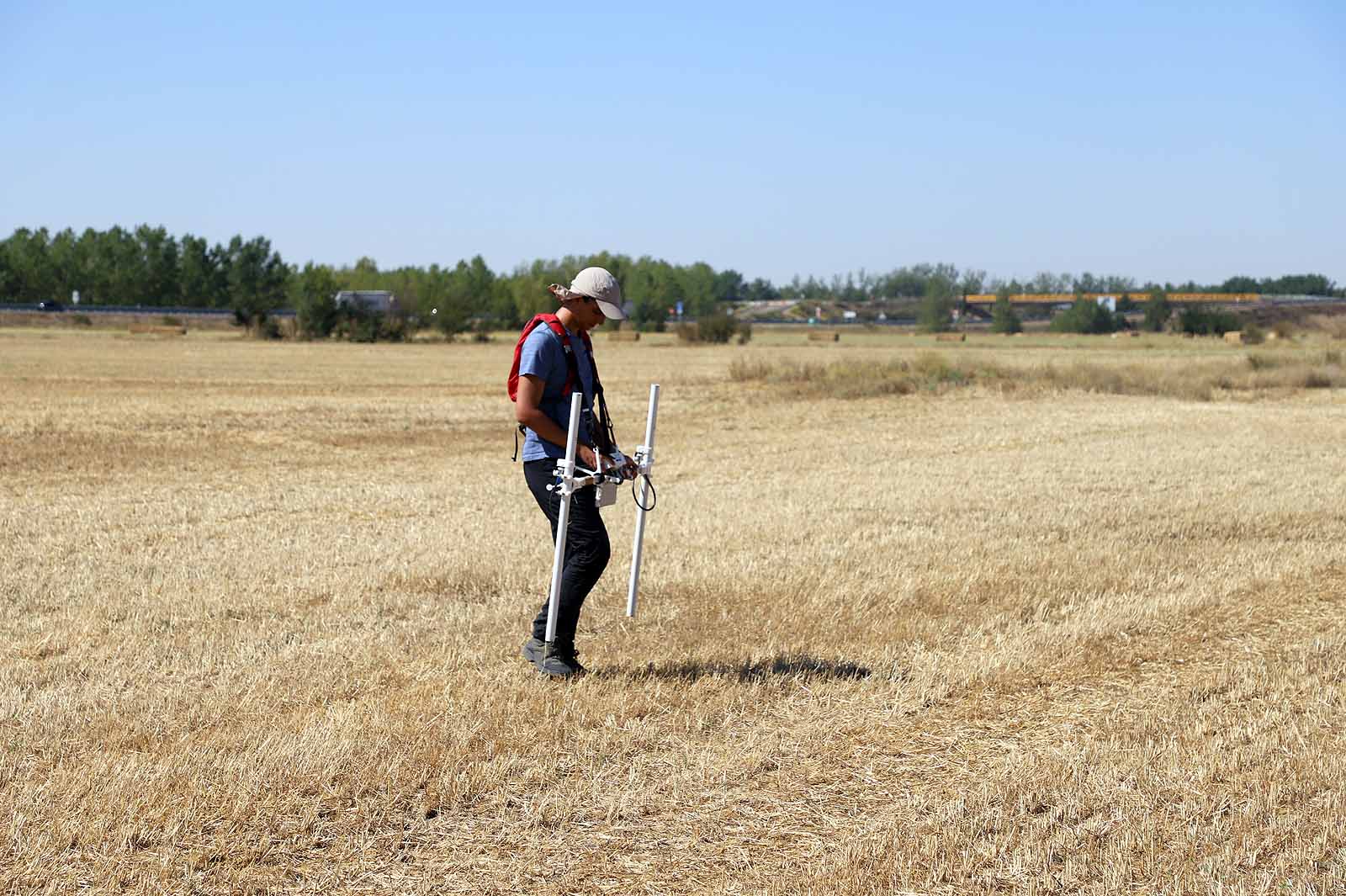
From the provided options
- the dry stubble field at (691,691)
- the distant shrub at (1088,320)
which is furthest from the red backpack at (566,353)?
the distant shrub at (1088,320)

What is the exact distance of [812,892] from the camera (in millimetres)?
4430

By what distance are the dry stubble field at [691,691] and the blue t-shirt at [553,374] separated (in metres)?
1.24

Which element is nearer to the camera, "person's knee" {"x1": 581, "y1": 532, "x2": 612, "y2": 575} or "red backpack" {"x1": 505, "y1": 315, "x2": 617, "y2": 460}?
"red backpack" {"x1": 505, "y1": 315, "x2": 617, "y2": 460}

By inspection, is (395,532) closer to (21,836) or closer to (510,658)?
(510,658)

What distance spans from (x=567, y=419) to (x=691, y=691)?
1.54m

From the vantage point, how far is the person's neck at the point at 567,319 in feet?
21.3

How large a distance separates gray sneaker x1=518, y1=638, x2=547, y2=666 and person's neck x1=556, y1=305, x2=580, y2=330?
1.67 m

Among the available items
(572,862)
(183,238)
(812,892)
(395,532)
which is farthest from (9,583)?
(183,238)

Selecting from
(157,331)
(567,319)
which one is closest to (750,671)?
(567,319)

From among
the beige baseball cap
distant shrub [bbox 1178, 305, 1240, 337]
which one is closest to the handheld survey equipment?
the beige baseball cap

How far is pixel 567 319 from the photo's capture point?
6.51m

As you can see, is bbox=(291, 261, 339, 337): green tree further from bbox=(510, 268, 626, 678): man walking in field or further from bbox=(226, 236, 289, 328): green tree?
bbox=(510, 268, 626, 678): man walking in field

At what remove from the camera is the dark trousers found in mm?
6586

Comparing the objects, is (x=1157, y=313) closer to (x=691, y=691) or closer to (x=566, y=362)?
(x=691, y=691)
